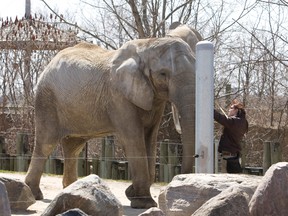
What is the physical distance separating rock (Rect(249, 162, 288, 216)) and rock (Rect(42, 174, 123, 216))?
4.39 ft

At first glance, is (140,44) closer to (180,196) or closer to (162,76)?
(162,76)

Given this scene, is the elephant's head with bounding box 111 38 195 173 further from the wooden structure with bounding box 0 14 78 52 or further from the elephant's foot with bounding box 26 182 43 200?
the wooden structure with bounding box 0 14 78 52

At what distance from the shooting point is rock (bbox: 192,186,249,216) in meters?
6.98

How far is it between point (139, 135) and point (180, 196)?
339cm

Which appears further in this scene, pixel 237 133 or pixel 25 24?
pixel 25 24

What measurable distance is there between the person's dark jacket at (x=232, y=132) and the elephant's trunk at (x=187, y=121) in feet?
1.30

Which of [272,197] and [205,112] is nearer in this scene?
[272,197]

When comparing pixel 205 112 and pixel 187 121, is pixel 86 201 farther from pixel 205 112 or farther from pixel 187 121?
pixel 187 121

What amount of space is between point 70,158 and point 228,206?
6645 millimetres

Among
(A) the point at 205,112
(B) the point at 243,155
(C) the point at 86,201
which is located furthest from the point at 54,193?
(C) the point at 86,201

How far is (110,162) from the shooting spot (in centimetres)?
1686

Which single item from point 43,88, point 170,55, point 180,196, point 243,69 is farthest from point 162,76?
point 243,69

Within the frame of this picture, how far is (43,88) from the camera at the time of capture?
1284 centimetres

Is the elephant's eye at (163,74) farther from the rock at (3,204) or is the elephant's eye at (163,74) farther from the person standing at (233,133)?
the rock at (3,204)
